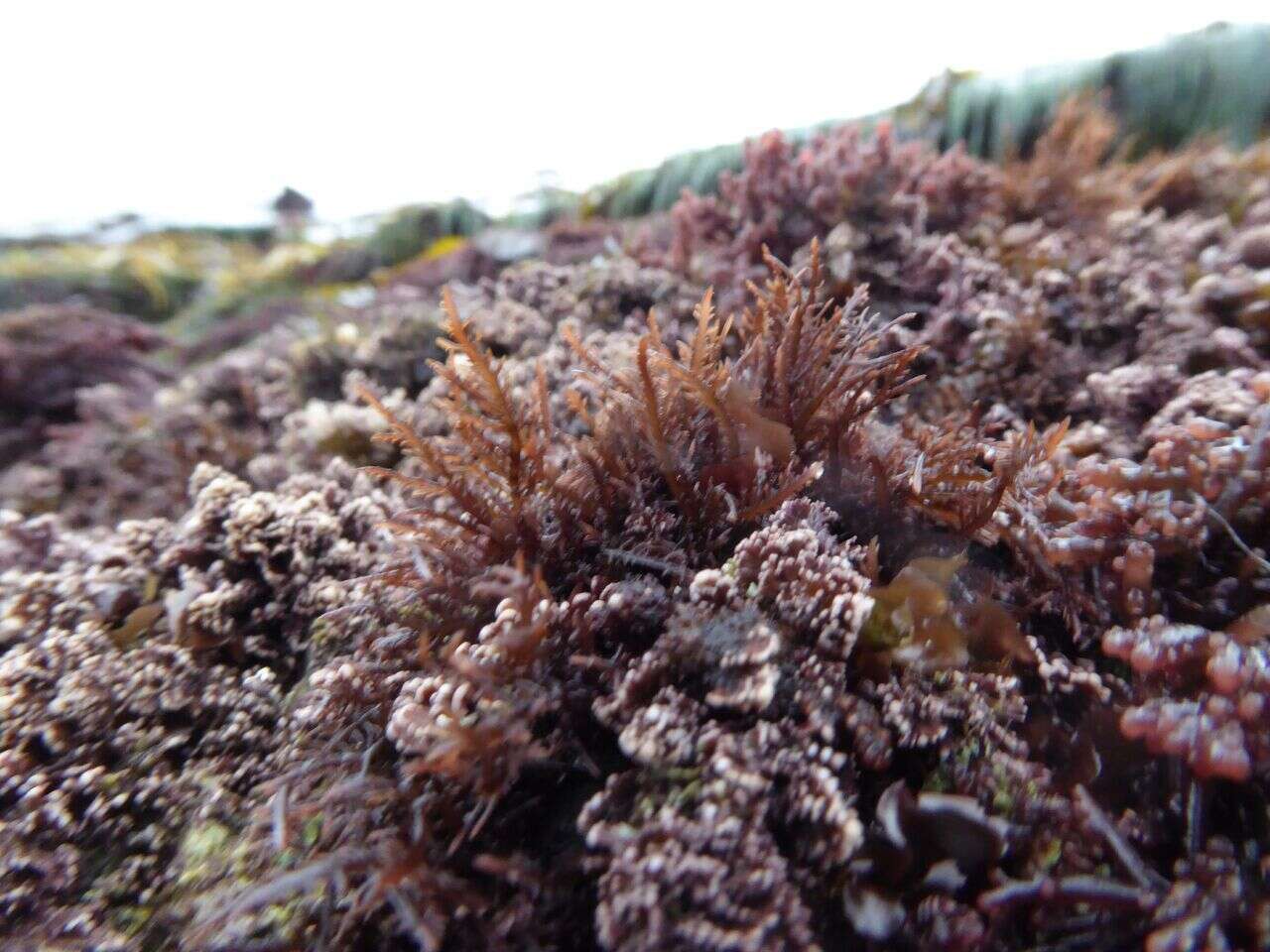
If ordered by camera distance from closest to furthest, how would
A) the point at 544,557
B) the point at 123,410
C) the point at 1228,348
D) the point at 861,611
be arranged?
the point at 861,611
the point at 544,557
the point at 1228,348
the point at 123,410

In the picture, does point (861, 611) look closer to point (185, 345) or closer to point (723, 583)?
point (723, 583)

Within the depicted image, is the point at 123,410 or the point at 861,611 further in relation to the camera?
the point at 123,410

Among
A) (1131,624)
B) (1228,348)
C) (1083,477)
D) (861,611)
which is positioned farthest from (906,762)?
(1228,348)

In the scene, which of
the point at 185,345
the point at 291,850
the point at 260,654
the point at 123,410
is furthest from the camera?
the point at 185,345

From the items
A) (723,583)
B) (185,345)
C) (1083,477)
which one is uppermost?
(723,583)

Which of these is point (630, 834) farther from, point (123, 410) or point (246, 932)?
point (123, 410)

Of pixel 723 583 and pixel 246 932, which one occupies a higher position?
pixel 723 583
